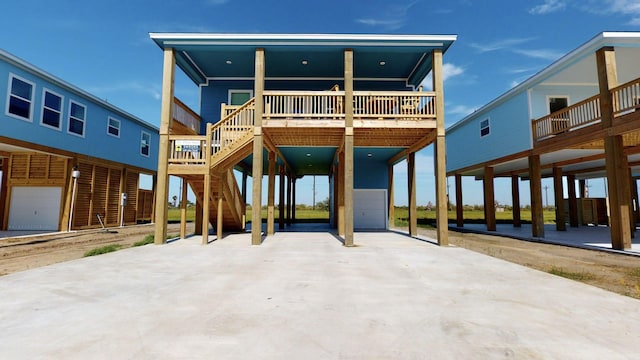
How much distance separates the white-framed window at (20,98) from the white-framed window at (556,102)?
22.1 meters

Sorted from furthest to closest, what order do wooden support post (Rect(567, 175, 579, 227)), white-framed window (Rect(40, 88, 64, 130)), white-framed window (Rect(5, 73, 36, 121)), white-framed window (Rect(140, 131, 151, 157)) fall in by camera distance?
1. white-framed window (Rect(140, 131, 151, 157))
2. wooden support post (Rect(567, 175, 579, 227))
3. white-framed window (Rect(40, 88, 64, 130))
4. white-framed window (Rect(5, 73, 36, 121))

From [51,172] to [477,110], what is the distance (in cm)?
2254

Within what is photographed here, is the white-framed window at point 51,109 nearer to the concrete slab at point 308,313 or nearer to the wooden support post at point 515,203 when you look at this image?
the concrete slab at point 308,313

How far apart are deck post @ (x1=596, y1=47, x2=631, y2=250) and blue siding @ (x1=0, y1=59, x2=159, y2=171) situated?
2042 cm

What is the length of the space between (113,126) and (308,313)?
18.1 m

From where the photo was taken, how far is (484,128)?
1602 cm

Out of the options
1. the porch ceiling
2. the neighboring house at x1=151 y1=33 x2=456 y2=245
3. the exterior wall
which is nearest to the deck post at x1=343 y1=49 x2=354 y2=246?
the neighboring house at x1=151 y1=33 x2=456 y2=245

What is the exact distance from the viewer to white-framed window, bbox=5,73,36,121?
10.5 metres

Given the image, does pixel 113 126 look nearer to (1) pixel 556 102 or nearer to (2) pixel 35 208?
(2) pixel 35 208

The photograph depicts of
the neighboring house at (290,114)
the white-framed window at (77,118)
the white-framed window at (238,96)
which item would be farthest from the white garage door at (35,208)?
the white-framed window at (238,96)

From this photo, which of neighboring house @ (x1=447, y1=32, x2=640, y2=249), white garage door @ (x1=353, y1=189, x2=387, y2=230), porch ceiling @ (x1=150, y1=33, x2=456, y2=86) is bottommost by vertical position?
white garage door @ (x1=353, y1=189, x2=387, y2=230)

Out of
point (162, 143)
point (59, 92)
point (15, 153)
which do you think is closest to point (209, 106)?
point (162, 143)

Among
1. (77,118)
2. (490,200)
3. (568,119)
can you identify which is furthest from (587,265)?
(77,118)

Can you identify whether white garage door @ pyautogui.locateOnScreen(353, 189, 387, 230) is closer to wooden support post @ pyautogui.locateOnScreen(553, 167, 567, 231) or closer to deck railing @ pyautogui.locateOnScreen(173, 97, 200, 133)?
deck railing @ pyautogui.locateOnScreen(173, 97, 200, 133)
